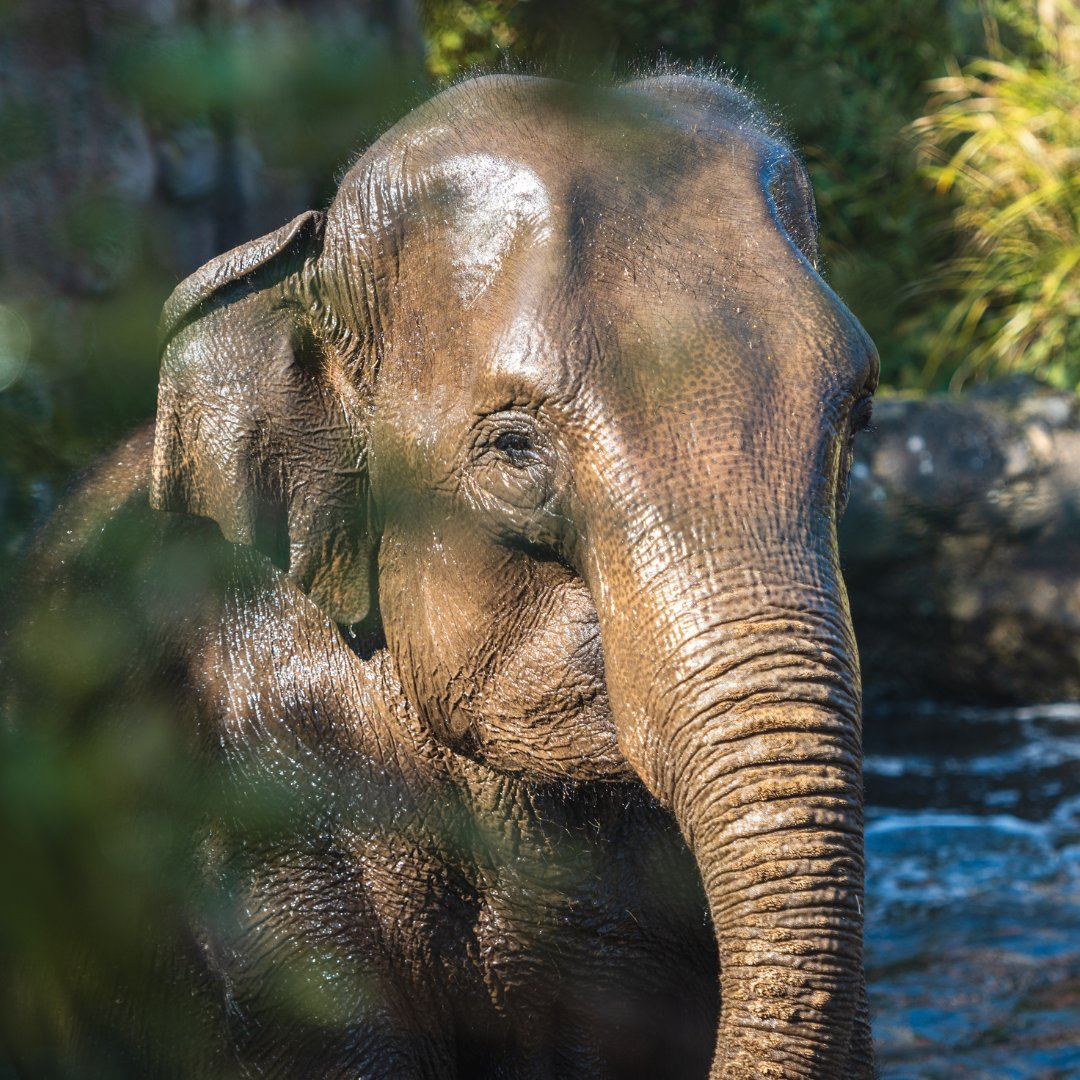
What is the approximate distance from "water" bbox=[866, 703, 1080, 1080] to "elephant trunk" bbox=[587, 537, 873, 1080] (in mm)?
2553

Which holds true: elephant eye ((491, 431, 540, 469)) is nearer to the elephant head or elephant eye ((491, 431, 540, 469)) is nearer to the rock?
the elephant head

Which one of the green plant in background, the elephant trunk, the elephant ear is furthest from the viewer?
the green plant in background

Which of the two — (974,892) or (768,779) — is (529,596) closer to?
(768,779)

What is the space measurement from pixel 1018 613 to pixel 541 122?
19.2ft

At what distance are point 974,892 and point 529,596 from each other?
12.4ft

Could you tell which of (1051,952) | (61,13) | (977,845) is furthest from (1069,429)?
(61,13)

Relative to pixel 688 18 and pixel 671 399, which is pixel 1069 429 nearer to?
pixel 688 18

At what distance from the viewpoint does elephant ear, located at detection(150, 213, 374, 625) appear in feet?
9.34

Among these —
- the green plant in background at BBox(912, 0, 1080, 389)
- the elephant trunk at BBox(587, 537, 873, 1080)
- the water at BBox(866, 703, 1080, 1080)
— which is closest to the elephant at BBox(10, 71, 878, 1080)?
the elephant trunk at BBox(587, 537, 873, 1080)

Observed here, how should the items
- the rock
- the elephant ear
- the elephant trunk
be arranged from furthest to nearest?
the rock
the elephant ear
the elephant trunk

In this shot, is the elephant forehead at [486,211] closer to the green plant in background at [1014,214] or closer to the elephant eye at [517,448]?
the elephant eye at [517,448]

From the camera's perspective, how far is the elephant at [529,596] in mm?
2227

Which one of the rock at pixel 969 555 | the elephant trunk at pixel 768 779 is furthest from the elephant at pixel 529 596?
the rock at pixel 969 555

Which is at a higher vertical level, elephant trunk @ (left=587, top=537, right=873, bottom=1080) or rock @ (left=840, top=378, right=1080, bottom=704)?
elephant trunk @ (left=587, top=537, right=873, bottom=1080)
